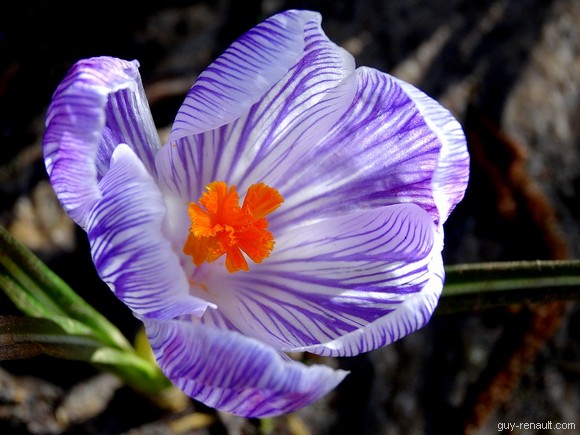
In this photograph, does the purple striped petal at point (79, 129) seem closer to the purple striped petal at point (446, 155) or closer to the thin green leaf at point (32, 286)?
the thin green leaf at point (32, 286)

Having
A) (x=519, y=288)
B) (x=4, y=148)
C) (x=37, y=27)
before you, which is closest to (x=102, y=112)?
(x=519, y=288)

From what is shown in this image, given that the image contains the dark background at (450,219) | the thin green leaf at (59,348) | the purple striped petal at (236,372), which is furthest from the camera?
the dark background at (450,219)

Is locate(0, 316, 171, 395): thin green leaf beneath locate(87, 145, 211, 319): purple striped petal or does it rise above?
beneath

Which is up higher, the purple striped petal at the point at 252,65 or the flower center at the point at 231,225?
the purple striped petal at the point at 252,65

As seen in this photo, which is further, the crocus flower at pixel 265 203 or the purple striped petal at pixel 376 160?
the purple striped petal at pixel 376 160

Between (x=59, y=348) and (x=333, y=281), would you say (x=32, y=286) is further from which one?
(x=333, y=281)

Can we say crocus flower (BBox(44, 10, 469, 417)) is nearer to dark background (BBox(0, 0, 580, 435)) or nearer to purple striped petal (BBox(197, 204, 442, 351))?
purple striped petal (BBox(197, 204, 442, 351))

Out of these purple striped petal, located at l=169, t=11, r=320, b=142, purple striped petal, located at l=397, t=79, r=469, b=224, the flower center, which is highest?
purple striped petal, located at l=169, t=11, r=320, b=142

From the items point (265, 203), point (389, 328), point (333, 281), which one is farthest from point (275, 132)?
point (389, 328)

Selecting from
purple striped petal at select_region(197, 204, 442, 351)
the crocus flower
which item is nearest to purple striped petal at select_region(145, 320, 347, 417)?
the crocus flower

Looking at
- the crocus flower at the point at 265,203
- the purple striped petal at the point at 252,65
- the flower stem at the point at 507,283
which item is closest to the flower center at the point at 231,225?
the crocus flower at the point at 265,203
